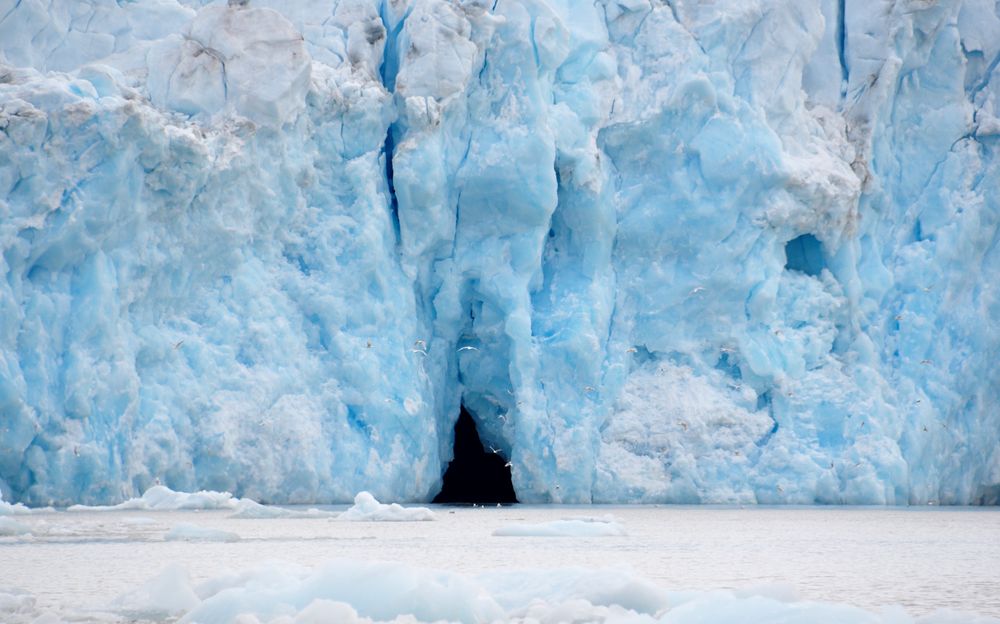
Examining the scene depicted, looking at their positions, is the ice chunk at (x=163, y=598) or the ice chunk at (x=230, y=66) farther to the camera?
the ice chunk at (x=230, y=66)

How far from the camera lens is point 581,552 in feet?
29.6

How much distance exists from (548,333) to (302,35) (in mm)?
4985

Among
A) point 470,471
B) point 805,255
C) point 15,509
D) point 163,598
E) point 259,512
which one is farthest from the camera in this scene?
point 470,471

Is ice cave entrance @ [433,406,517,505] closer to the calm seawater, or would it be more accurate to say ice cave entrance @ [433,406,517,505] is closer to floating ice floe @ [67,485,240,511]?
the calm seawater

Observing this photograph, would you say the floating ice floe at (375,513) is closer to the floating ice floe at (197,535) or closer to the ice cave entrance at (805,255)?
the floating ice floe at (197,535)

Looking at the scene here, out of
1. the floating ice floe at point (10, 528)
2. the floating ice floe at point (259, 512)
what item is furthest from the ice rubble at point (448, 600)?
the floating ice floe at point (259, 512)

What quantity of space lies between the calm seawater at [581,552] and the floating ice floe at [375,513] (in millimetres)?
333

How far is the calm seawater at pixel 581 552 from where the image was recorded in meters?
6.68

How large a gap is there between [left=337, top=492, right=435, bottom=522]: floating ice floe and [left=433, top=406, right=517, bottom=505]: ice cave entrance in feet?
23.5

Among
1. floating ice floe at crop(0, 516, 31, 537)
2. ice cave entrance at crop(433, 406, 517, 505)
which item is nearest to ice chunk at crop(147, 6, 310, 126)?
floating ice floe at crop(0, 516, 31, 537)

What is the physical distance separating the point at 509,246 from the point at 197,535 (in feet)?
26.8

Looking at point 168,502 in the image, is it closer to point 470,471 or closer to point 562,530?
point 562,530

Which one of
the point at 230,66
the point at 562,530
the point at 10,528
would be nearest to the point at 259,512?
the point at 10,528

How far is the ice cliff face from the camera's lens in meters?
13.8
